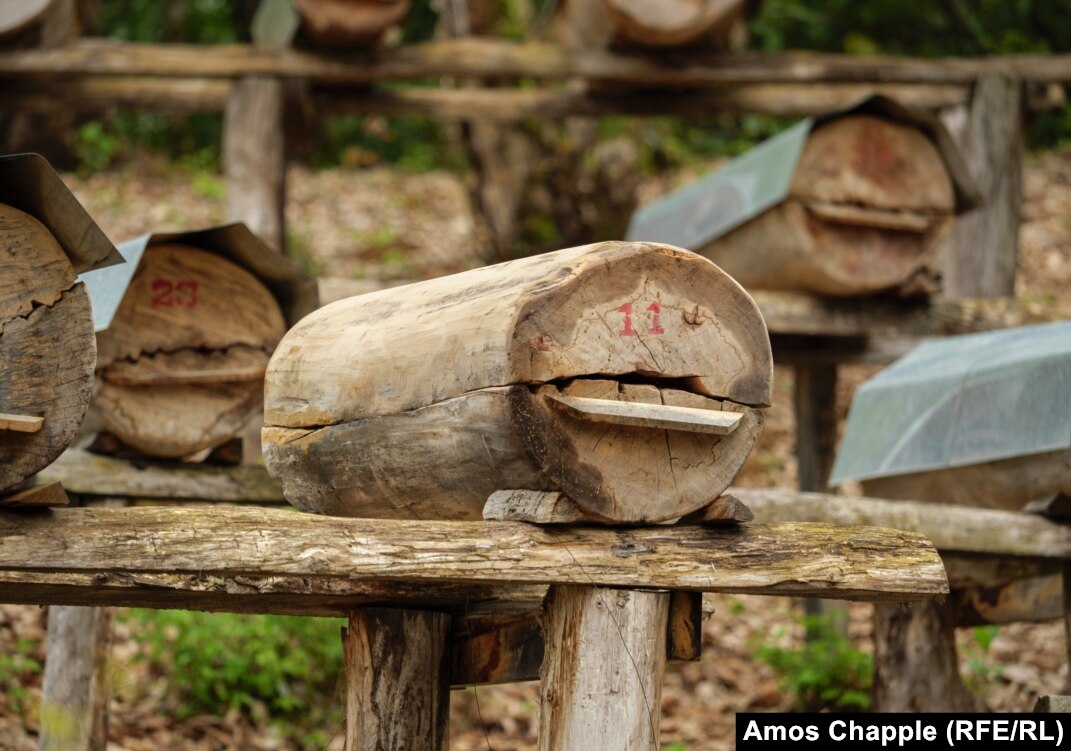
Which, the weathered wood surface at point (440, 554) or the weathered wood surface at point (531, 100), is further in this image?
the weathered wood surface at point (531, 100)

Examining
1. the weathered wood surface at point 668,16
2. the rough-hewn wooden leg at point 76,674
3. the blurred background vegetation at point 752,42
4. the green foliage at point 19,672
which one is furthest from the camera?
the blurred background vegetation at point 752,42

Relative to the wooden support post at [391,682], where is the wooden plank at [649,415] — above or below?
above

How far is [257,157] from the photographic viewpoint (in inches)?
303

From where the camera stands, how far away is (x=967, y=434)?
5.38 meters

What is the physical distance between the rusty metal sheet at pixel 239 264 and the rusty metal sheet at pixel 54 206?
1485 millimetres

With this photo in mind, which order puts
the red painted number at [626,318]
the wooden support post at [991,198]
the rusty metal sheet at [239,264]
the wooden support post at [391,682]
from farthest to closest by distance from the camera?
the wooden support post at [991,198]
the rusty metal sheet at [239,264]
the wooden support post at [391,682]
the red painted number at [626,318]

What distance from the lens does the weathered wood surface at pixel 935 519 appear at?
508 centimetres

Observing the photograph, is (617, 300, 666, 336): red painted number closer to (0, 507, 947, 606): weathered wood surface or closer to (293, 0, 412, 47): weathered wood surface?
(0, 507, 947, 606): weathered wood surface

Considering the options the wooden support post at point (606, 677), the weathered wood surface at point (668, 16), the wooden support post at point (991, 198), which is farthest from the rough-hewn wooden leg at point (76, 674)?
the wooden support post at point (991, 198)

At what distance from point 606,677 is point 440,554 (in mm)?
539

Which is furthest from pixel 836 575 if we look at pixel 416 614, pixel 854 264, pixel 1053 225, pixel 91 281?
pixel 1053 225

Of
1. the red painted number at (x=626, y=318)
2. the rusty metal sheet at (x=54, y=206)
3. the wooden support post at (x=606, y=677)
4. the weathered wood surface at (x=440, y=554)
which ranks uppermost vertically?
the rusty metal sheet at (x=54, y=206)

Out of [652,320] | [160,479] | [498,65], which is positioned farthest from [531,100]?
[652,320]

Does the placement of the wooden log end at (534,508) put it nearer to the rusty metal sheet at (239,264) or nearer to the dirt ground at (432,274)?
the dirt ground at (432,274)
